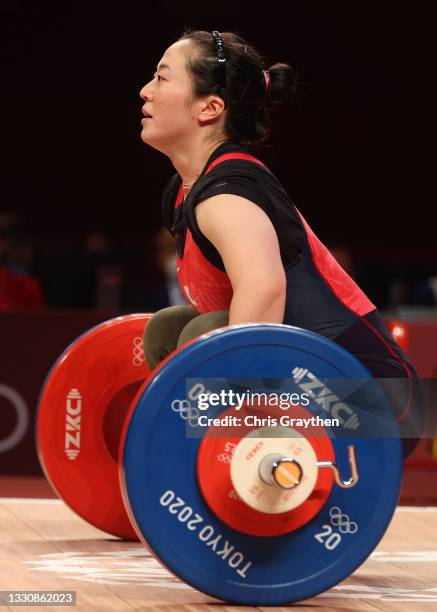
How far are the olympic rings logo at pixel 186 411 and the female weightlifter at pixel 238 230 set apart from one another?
0.19 m

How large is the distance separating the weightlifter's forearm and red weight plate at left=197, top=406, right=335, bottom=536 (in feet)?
0.59

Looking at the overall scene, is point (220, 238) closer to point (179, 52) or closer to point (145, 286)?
point (179, 52)

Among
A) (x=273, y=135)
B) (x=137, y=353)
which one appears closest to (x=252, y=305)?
(x=137, y=353)

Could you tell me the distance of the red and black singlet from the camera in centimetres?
218

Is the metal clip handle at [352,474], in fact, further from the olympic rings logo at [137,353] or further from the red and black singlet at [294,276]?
the olympic rings logo at [137,353]

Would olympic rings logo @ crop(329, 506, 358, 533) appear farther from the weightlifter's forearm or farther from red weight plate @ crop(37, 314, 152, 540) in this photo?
red weight plate @ crop(37, 314, 152, 540)

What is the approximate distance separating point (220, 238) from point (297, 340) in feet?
0.84

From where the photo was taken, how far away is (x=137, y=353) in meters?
2.77

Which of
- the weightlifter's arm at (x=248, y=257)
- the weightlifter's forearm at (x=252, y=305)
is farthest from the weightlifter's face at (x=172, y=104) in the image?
the weightlifter's forearm at (x=252, y=305)

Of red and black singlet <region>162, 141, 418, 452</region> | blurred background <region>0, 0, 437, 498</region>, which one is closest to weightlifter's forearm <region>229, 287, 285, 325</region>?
red and black singlet <region>162, 141, 418, 452</region>

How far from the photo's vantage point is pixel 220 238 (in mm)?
2100

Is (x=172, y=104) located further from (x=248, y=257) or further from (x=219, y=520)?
(x=219, y=520)

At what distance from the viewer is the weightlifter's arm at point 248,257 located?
205cm

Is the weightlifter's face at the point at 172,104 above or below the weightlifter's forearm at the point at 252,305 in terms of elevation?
above
